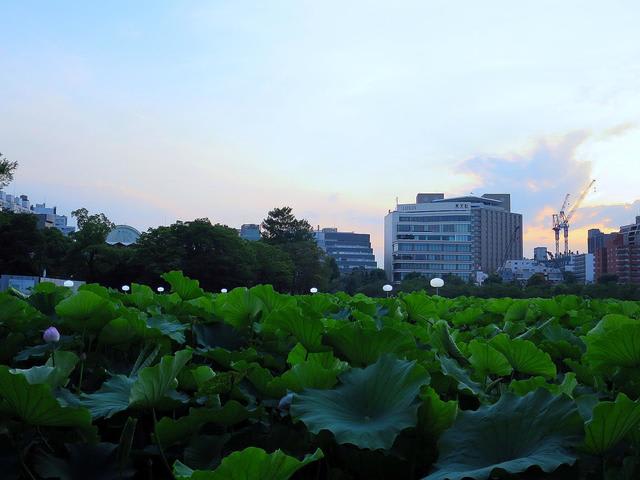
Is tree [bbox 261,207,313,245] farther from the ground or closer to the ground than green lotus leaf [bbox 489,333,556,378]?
farther from the ground

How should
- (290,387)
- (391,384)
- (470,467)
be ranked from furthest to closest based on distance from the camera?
(290,387) → (391,384) → (470,467)

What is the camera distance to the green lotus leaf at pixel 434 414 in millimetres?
708

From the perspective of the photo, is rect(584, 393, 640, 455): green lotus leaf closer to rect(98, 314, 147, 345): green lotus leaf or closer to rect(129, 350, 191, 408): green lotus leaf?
rect(129, 350, 191, 408): green lotus leaf

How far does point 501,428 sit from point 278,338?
697 mm

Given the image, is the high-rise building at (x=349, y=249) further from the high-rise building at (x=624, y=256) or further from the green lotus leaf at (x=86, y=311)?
the green lotus leaf at (x=86, y=311)

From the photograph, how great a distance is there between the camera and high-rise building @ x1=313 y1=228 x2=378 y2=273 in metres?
123

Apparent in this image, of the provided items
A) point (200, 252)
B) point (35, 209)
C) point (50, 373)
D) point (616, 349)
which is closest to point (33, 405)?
point (50, 373)

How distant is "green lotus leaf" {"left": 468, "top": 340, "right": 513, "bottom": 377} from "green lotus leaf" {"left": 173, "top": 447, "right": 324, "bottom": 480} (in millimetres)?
564

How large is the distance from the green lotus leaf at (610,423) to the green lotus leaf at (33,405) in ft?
1.89

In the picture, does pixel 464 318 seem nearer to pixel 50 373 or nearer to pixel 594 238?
pixel 50 373

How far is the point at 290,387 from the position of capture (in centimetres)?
84

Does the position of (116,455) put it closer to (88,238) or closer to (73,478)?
(73,478)

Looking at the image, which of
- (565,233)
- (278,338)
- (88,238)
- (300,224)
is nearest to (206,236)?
(88,238)

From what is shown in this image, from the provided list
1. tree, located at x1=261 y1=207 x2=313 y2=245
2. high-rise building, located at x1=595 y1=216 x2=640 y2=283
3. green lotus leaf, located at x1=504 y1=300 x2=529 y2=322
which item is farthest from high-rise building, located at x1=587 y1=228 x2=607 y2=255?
green lotus leaf, located at x1=504 y1=300 x2=529 y2=322
